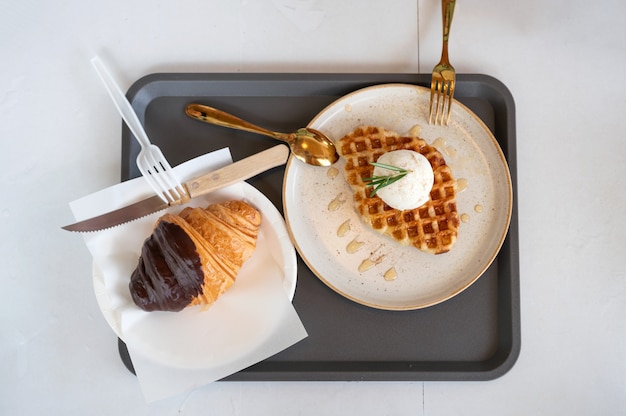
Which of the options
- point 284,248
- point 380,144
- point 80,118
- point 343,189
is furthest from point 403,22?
point 80,118

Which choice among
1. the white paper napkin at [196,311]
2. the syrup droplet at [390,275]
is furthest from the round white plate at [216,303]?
the syrup droplet at [390,275]

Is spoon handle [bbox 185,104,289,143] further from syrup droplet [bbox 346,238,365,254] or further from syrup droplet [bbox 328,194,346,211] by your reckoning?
syrup droplet [bbox 346,238,365,254]

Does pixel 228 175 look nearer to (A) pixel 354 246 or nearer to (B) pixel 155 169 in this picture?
(B) pixel 155 169

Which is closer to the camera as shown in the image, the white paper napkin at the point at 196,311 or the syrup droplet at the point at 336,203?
the white paper napkin at the point at 196,311

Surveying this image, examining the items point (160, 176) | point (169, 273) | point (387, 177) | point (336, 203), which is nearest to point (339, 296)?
point (336, 203)

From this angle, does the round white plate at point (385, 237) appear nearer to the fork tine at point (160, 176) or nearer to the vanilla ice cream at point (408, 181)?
the vanilla ice cream at point (408, 181)

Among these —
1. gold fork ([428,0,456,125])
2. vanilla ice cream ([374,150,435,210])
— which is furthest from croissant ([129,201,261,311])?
gold fork ([428,0,456,125])

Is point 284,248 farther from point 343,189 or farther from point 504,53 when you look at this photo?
point 504,53
